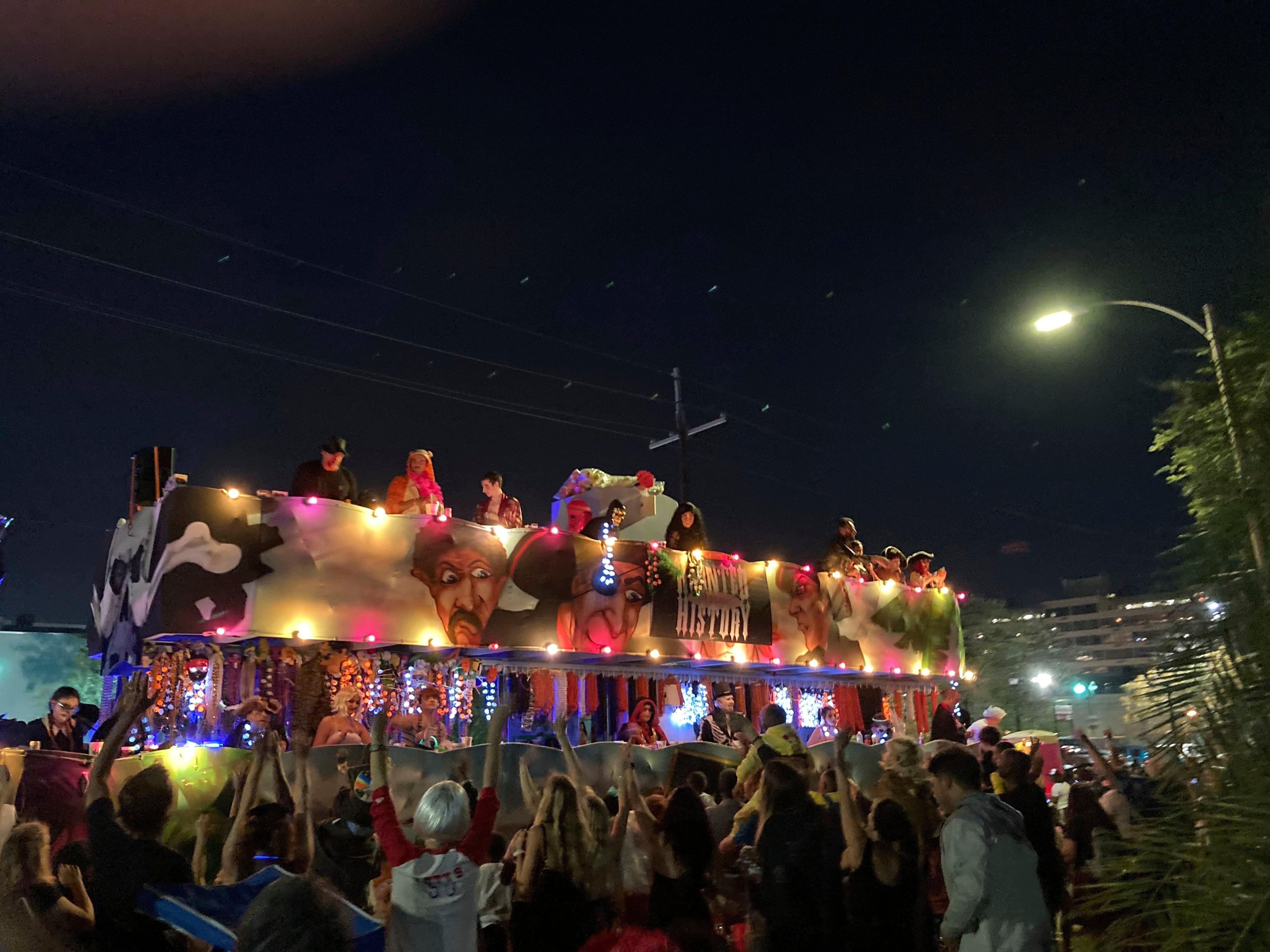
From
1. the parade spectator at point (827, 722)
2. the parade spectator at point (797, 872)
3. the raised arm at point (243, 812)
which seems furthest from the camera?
the parade spectator at point (827, 722)

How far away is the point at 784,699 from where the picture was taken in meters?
15.7

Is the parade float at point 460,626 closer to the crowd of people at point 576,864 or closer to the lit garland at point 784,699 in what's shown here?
the lit garland at point 784,699

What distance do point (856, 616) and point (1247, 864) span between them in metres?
14.0

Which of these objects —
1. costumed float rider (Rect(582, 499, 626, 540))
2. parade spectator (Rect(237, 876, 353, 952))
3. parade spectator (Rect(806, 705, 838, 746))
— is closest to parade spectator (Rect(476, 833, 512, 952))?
parade spectator (Rect(237, 876, 353, 952))

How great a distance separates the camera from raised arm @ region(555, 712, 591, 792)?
4891 millimetres

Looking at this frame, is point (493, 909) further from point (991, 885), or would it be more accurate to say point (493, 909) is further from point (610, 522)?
point (610, 522)

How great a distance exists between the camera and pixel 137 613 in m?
10.3

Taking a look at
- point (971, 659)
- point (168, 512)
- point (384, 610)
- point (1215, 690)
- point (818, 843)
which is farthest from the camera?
point (971, 659)

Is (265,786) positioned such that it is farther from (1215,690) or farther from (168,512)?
(1215,690)

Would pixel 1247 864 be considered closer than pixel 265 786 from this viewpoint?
Yes

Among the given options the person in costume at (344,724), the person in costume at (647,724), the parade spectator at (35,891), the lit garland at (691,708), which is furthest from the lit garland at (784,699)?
the parade spectator at (35,891)

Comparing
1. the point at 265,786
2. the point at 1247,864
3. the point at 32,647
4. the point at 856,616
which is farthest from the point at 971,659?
the point at 1247,864

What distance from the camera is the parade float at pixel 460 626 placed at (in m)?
9.91

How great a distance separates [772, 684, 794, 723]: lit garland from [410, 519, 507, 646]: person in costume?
574 cm
